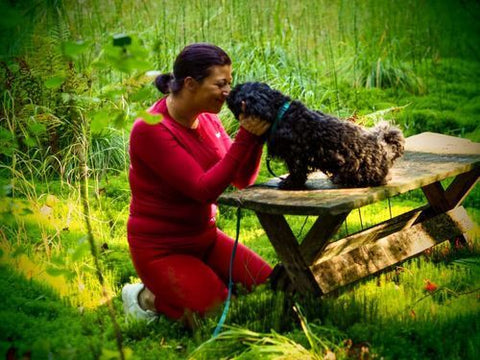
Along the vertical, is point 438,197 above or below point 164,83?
below

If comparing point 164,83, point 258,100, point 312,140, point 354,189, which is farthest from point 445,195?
point 164,83

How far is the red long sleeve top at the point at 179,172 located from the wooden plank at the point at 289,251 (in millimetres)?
325

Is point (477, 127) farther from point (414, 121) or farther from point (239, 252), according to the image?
point (239, 252)

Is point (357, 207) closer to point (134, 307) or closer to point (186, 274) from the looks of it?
point (186, 274)

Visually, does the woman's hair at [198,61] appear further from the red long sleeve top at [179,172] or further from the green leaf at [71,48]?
the green leaf at [71,48]

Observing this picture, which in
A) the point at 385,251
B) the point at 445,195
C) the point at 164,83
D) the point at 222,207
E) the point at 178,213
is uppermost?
the point at 164,83

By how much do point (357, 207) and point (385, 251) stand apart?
104cm

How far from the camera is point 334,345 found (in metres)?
2.85

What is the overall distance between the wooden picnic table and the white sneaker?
2.68ft

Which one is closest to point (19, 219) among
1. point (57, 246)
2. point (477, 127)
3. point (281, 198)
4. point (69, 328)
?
point (57, 246)

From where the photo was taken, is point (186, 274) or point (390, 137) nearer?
point (390, 137)

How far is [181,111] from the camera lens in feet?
11.3

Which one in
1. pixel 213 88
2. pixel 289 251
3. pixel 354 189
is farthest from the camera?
pixel 213 88

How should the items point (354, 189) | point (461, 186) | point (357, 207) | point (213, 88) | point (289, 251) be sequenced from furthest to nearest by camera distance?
point (461, 186) < point (213, 88) < point (289, 251) < point (354, 189) < point (357, 207)
